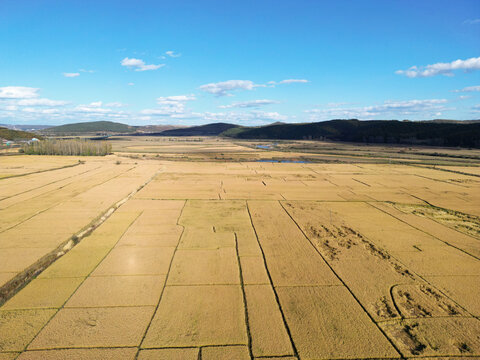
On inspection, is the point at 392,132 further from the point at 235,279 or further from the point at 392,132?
the point at 235,279

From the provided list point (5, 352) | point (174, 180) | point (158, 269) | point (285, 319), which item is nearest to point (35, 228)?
point (158, 269)

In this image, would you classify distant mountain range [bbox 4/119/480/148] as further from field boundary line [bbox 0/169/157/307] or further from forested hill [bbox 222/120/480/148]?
field boundary line [bbox 0/169/157/307]

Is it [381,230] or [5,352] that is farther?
[381,230]

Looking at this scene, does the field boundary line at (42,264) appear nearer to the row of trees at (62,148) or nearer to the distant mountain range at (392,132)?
the row of trees at (62,148)

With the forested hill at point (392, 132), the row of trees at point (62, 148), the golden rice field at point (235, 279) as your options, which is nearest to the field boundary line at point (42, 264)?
the golden rice field at point (235, 279)

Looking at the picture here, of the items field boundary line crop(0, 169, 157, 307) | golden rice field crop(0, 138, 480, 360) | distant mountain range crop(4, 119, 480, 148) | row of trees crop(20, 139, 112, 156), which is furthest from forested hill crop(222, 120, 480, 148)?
field boundary line crop(0, 169, 157, 307)

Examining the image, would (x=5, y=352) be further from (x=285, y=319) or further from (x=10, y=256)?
(x=285, y=319)

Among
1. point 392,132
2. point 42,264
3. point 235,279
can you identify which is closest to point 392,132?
point 392,132

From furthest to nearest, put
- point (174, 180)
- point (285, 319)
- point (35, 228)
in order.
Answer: point (174, 180)
point (35, 228)
point (285, 319)
